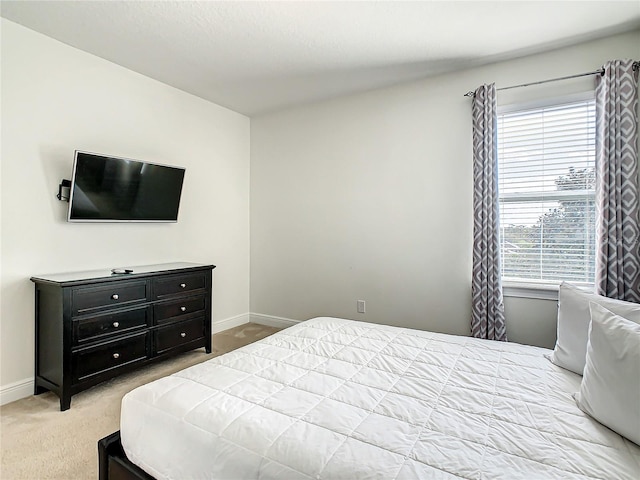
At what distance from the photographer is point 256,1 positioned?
2227mm

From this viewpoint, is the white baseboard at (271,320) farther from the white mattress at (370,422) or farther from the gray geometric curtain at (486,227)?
the white mattress at (370,422)

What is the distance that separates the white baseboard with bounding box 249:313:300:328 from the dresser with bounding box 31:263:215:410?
124 cm

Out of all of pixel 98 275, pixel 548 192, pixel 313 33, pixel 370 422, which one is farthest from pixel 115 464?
pixel 548 192

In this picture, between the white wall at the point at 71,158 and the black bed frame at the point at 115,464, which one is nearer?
the black bed frame at the point at 115,464

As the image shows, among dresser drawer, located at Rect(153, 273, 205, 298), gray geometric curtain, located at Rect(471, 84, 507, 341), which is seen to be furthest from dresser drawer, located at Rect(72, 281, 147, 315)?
gray geometric curtain, located at Rect(471, 84, 507, 341)

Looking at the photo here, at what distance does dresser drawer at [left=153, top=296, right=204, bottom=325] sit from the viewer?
119 inches

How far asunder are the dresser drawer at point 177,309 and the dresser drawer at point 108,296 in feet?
0.64

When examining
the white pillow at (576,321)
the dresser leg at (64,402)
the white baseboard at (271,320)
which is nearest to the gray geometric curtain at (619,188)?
the white pillow at (576,321)

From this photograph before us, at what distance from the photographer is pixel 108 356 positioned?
263 centimetres

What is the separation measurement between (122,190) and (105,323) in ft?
3.71

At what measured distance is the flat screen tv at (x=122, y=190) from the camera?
107 inches

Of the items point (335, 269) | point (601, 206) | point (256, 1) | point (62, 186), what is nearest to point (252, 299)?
point (335, 269)

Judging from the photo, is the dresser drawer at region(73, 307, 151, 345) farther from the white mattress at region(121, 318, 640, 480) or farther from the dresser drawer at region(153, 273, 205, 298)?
the white mattress at region(121, 318, 640, 480)

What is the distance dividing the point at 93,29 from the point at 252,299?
318 cm
